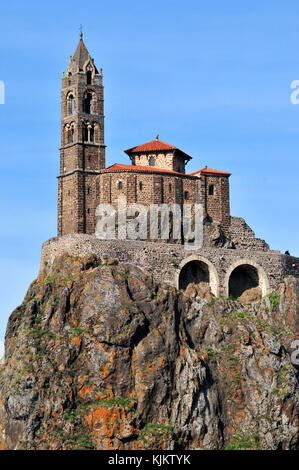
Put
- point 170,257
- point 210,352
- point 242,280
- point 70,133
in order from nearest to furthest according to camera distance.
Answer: point 210,352 → point 170,257 → point 242,280 → point 70,133

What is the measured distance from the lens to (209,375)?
102812mm

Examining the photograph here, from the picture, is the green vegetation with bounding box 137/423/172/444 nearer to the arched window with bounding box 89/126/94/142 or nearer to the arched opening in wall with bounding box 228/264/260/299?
the arched opening in wall with bounding box 228/264/260/299

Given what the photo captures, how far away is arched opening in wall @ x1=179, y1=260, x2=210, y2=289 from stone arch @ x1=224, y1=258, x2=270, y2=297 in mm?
2417

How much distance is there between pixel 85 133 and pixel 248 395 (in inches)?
1208

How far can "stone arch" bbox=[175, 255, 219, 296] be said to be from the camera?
108 m

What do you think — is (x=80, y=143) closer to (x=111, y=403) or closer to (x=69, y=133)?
(x=69, y=133)

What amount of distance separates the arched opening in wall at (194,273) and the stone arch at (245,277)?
95.2 inches

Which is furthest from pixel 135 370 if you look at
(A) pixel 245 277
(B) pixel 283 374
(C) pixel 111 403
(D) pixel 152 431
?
(A) pixel 245 277

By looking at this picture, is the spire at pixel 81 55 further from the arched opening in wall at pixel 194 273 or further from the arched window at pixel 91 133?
the arched opening in wall at pixel 194 273

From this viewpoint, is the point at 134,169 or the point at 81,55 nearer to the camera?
the point at 134,169

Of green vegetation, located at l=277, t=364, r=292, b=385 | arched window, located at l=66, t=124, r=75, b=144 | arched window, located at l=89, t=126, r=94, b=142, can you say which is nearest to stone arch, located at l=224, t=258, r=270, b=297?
green vegetation, located at l=277, t=364, r=292, b=385

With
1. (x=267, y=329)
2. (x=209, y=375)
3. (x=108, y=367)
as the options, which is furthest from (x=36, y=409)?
(x=267, y=329)

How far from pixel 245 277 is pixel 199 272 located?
538 centimetres

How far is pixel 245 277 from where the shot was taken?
370 feet
